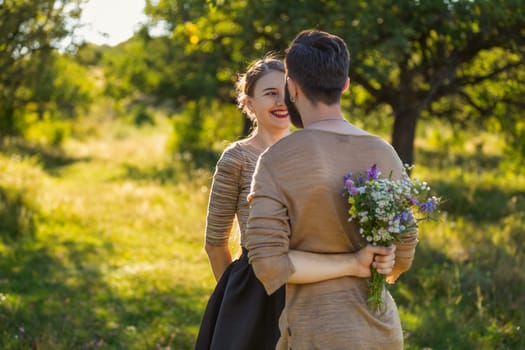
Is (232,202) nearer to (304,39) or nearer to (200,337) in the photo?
(200,337)

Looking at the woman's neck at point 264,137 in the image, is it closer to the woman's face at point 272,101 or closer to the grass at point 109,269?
the woman's face at point 272,101

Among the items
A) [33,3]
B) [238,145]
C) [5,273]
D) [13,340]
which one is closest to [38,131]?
[33,3]

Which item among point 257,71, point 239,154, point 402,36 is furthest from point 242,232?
point 402,36

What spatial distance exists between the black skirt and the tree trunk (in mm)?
9039

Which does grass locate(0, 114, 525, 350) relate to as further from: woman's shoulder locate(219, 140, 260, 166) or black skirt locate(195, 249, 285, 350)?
woman's shoulder locate(219, 140, 260, 166)

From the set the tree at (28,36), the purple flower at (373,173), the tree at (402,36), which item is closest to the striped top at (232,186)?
the purple flower at (373,173)

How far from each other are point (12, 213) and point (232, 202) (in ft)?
25.0

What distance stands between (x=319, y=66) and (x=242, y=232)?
127 cm

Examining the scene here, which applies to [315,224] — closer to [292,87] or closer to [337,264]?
[337,264]

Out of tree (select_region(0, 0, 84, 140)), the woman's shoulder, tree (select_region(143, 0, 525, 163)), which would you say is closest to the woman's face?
the woman's shoulder

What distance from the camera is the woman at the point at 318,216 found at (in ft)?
7.48

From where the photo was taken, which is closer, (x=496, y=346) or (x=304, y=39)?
(x=304, y=39)

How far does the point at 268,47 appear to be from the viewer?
10.7 m

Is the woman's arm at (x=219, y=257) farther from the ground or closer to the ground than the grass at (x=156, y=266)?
farther from the ground
